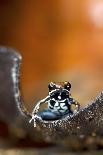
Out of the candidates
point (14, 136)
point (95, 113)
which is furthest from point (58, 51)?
point (95, 113)

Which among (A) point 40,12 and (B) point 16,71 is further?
(A) point 40,12

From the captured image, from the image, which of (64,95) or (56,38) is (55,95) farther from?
(56,38)

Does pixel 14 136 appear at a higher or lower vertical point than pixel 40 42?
lower

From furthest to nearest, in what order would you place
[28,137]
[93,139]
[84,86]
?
[84,86]
[28,137]
[93,139]

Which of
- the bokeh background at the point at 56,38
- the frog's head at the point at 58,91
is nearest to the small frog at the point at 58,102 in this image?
the frog's head at the point at 58,91

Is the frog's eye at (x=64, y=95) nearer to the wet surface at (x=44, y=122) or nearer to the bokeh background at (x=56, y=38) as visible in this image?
the wet surface at (x=44, y=122)

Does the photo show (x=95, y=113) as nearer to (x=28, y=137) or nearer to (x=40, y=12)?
(x=28, y=137)
